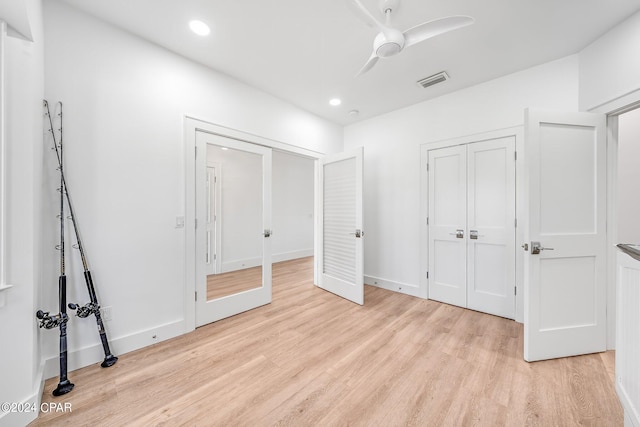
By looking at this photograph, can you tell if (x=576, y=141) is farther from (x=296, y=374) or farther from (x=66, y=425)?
(x=66, y=425)

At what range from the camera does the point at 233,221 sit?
2857 mm

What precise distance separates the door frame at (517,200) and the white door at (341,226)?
0.91 m

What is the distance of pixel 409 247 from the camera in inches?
138

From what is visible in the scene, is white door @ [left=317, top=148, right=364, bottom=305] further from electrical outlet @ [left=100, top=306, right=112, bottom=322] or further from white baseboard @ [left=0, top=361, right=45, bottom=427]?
white baseboard @ [left=0, top=361, right=45, bottom=427]

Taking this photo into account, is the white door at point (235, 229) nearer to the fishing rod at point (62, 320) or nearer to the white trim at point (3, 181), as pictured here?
the fishing rod at point (62, 320)

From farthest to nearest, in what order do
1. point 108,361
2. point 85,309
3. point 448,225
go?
point 448,225
point 108,361
point 85,309

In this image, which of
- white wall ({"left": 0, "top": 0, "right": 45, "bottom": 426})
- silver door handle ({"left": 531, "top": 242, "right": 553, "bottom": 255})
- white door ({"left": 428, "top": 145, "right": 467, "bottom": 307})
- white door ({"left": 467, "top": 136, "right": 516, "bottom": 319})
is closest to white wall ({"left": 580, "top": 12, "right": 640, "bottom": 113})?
white door ({"left": 467, "top": 136, "right": 516, "bottom": 319})

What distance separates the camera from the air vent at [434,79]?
106 inches

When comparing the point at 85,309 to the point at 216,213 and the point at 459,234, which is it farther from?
the point at 459,234

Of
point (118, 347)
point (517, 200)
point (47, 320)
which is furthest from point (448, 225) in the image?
point (47, 320)

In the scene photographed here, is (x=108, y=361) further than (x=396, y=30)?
Yes

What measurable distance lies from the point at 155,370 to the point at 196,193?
1.55 meters

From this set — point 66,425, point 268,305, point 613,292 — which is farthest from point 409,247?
point 66,425

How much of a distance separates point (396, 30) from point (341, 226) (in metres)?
2.41
